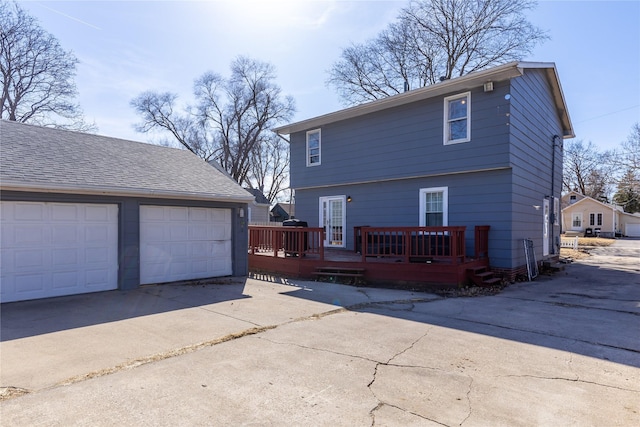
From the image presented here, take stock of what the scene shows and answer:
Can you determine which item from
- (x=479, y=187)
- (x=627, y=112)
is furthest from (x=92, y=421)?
(x=627, y=112)

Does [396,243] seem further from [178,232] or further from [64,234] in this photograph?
[64,234]

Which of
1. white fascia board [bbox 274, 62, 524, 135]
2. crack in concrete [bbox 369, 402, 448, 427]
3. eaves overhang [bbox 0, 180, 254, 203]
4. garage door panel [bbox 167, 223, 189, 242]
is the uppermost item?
white fascia board [bbox 274, 62, 524, 135]

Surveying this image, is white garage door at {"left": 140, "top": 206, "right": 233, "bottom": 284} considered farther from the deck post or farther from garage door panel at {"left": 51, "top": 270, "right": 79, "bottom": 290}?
the deck post

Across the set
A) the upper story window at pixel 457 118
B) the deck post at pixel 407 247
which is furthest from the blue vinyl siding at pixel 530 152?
the deck post at pixel 407 247

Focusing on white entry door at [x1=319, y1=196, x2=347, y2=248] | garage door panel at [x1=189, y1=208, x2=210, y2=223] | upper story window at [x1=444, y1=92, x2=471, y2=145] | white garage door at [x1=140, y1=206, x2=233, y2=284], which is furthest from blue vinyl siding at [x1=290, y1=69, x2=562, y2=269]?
garage door panel at [x1=189, y1=208, x2=210, y2=223]

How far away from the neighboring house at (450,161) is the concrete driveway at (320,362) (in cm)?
329

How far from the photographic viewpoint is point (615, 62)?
47.9 ft

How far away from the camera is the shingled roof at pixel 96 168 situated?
705 centimetres

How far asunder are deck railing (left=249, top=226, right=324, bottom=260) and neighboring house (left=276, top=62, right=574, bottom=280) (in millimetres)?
2718

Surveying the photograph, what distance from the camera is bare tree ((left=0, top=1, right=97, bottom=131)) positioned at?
21312 mm

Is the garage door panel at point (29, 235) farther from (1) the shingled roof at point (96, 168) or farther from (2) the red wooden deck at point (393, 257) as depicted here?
(2) the red wooden deck at point (393, 257)

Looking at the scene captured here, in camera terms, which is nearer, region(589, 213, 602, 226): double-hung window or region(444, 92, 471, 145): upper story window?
region(444, 92, 471, 145): upper story window

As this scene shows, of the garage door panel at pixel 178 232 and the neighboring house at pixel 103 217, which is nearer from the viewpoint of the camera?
the neighboring house at pixel 103 217

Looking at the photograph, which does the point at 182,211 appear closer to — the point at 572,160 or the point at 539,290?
the point at 539,290
